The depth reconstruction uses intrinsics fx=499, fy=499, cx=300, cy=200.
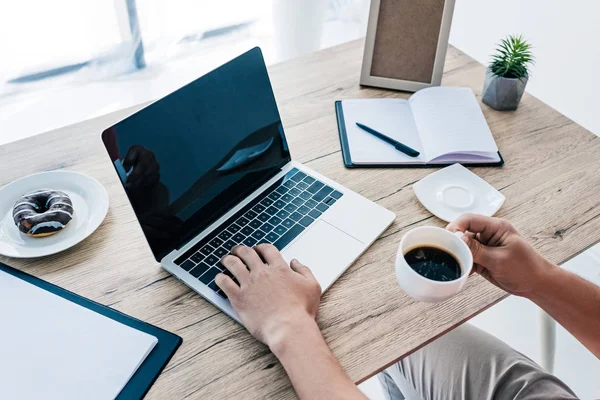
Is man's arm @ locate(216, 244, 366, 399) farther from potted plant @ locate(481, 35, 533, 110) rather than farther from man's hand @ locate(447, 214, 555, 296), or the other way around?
potted plant @ locate(481, 35, 533, 110)

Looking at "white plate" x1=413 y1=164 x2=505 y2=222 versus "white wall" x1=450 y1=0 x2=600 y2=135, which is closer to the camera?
"white plate" x1=413 y1=164 x2=505 y2=222

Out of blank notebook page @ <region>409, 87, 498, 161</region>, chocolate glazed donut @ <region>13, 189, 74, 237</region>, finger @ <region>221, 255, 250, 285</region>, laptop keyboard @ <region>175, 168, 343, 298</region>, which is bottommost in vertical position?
laptop keyboard @ <region>175, 168, 343, 298</region>

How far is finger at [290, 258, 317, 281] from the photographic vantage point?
782mm

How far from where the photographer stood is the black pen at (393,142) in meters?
1.08

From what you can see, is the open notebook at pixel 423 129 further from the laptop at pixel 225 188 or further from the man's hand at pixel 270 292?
the man's hand at pixel 270 292

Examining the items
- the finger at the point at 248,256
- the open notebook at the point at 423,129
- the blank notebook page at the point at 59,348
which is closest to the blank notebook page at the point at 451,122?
the open notebook at the point at 423,129

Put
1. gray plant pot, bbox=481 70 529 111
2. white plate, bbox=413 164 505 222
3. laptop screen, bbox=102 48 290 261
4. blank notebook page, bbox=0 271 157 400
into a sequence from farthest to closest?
gray plant pot, bbox=481 70 529 111
white plate, bbox=413 164 505 222
laptop screen, bbox=102 48 290 261
blank notebook page, bbox=0 271 157 400

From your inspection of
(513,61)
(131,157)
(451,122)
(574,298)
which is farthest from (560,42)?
(131,157)

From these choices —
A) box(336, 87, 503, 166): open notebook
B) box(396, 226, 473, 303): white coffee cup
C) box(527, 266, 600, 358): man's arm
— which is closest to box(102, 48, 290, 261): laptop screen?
box(336, 87, 503, 166): open notebook

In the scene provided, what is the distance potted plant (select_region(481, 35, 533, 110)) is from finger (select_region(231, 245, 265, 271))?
0.75 meters

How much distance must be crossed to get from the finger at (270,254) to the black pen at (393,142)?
0.42 m

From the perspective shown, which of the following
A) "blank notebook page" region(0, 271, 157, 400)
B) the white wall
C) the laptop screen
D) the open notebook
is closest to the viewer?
"blank notebook page" region(0, 271, 157, 400)

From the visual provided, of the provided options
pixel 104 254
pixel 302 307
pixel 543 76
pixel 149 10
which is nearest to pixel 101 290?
pixel 104 254

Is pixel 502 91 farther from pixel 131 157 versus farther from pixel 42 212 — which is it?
pixel 42 212
